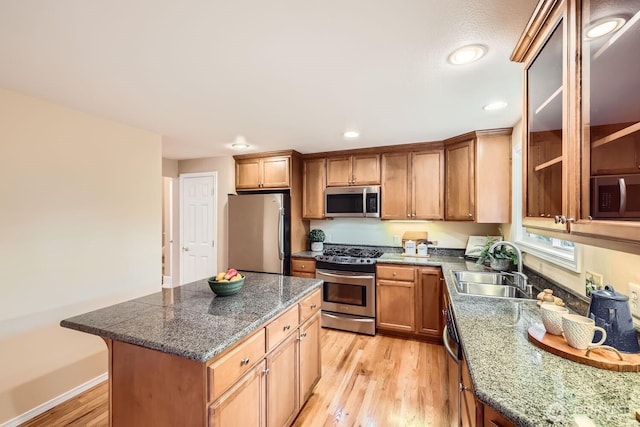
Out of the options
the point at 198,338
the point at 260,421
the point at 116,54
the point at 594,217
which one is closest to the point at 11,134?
the point at 116,54

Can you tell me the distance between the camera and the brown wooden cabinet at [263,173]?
3.73 metres

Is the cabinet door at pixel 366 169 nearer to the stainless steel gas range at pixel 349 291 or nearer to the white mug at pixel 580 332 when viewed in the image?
the stainless steel gas range at pixel 349 291

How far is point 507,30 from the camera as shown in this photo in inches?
50.2

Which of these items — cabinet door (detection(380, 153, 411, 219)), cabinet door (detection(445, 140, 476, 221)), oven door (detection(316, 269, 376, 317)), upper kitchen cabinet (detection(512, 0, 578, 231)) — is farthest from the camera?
cabinet door (detection(380, 153, 411, 219))

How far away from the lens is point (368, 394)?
2.20 meters

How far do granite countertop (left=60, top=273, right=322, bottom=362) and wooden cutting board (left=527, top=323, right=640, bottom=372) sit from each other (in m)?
1.26

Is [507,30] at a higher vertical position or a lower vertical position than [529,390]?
higher

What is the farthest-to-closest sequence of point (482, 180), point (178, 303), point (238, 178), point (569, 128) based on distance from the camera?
point (238, 178), point (482, 180), point (178, 303), point (569, 128)

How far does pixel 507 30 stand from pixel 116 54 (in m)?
1.96

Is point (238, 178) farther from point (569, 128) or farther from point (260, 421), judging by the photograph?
point (569, 128)

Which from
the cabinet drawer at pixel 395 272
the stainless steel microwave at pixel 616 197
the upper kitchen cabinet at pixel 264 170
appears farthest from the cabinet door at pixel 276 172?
the stainless steel microwave at pixel 616 197

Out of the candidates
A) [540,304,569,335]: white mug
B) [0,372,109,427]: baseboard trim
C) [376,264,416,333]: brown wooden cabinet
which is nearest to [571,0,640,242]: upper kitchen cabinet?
[540,304,569,335]: white mug

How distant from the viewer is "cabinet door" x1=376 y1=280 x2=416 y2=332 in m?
3.12

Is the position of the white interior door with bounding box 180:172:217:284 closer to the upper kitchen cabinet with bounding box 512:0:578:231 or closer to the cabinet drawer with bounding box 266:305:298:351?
the cabinet drawer with bounding box 266:305:298:351
